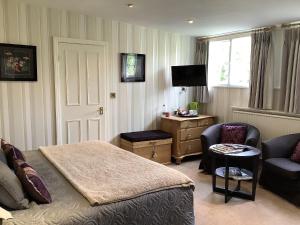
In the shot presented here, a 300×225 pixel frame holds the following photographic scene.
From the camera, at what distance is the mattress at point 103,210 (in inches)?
64.5

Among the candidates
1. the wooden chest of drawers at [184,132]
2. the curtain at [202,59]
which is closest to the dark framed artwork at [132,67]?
the wooden chest of drawers at [184,132]

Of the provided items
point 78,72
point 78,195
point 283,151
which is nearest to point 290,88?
point 283,151

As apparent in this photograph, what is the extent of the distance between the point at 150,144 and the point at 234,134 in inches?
57.7

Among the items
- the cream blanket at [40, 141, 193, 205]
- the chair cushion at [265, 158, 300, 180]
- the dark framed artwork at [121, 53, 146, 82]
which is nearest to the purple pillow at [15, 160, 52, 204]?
the cream blanket at [40, 141, 193, 205]

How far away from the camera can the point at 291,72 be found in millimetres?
4266

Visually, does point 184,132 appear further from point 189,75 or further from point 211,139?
point 189,75

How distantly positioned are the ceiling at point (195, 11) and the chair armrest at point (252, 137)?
70.2 inches

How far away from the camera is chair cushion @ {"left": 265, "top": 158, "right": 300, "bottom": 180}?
3266 millimetres

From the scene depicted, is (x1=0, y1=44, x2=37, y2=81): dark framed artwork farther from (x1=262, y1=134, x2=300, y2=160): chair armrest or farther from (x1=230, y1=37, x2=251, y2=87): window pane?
(x1=230, y1=37, x2=251, y2=87): window pane

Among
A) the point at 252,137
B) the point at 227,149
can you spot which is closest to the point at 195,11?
the point at 227,149

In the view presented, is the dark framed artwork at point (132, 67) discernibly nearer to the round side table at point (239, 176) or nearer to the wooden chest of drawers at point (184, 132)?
the wooden chest of drawers at point (184, 132)

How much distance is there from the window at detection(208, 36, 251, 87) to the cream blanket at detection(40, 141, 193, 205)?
3252 millimetres

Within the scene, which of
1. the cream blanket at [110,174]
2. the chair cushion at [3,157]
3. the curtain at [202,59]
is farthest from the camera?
the curtain at [202,59]

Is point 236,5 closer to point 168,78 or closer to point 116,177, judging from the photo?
point 168,78
